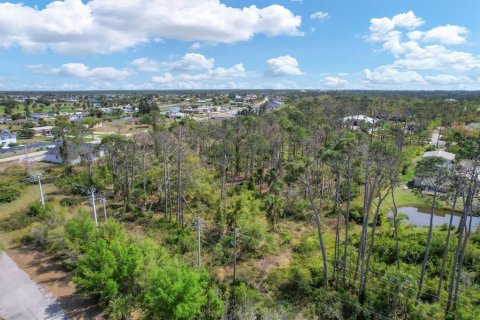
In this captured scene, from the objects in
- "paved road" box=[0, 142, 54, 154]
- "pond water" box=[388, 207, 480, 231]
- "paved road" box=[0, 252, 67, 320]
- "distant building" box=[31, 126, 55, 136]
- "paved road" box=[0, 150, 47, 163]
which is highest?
"distant building" box=[31, 126, 55, 136]

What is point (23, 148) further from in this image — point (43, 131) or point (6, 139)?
point (43, 131)

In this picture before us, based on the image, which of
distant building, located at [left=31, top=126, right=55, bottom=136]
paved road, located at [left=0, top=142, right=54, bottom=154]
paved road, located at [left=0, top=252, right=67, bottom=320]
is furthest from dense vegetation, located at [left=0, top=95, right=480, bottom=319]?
distant building, located at [left=31, top=126, right=55, bottom=136]

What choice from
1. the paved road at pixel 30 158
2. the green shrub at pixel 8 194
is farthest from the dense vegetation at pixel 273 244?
the paved road at pixel 30 158

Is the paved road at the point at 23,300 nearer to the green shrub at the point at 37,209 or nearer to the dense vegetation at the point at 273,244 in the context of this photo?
the dense vegetation at the point at 273,244

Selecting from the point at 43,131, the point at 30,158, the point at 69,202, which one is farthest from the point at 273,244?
the point at 43,131

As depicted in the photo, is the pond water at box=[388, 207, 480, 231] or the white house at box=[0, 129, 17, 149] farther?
the white house at box=[0, 129, 17, 149]

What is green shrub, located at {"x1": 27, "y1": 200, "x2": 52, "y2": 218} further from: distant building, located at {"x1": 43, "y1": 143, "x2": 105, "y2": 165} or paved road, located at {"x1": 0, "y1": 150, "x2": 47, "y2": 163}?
paved road, located at {"x1": 0, "y1": 150, "x2": 47, "y2": 163}
